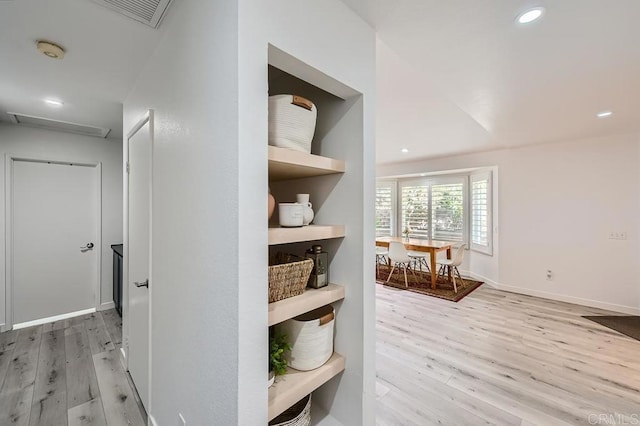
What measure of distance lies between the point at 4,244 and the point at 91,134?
1550 mm

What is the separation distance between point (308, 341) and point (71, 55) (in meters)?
2.21

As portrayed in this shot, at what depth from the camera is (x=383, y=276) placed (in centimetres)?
561

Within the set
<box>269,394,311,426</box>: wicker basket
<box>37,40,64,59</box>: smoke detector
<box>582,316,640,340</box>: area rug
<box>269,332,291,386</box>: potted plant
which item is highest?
<box>37,40,64,59</box>: smoke detector

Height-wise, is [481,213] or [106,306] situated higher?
[481,213]

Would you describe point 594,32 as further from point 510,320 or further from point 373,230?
point 510,320

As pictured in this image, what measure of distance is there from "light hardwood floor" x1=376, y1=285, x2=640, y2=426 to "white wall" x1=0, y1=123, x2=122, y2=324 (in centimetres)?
371

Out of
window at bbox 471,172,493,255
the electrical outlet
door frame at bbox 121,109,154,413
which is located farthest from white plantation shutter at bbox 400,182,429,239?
door frame at bbox 121,109,154,413

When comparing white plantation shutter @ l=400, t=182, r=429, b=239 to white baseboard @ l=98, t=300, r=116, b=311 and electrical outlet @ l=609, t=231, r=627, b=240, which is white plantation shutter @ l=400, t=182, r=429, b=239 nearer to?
electrical outlet @ l=609, t=231, r=627, b=240

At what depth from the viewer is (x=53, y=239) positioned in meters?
3.25

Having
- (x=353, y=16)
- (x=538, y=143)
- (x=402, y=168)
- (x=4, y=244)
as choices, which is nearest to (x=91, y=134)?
(x=4, y=244)

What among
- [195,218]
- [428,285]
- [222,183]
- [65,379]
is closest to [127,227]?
[65,379]

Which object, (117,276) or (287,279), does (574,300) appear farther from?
(117,276)

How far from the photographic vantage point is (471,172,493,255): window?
500 centimetres

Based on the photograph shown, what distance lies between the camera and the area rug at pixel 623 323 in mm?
3014
